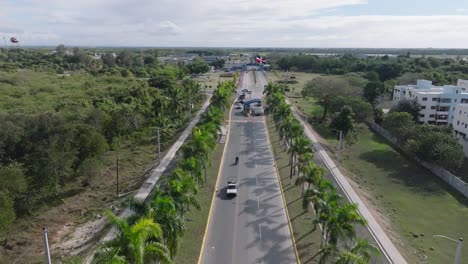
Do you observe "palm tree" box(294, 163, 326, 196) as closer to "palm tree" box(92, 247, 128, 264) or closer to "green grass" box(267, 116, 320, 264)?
"green grass" box(267, 116, 320, 264)

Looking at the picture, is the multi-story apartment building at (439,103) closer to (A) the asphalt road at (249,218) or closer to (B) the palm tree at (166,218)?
(A) the asphalt road at (249,218)

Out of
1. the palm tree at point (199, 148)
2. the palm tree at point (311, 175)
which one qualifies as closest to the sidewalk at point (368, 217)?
the palm tree at point (311, 175)

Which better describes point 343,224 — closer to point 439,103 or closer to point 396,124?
point 396,124

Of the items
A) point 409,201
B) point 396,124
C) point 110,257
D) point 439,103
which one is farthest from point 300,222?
point 439,103

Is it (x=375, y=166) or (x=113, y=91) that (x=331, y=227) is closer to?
(x=375, y=166)

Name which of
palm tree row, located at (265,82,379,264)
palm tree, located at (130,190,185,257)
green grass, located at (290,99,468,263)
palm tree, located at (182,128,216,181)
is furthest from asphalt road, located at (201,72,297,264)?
green grass, located at (290,99,468,263)

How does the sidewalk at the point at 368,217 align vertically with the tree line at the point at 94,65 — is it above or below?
below

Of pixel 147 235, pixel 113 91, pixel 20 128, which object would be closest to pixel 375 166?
pixel 147 235

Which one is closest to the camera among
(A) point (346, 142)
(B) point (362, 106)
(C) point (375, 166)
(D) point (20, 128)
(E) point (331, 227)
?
(E) point (331, 227)
